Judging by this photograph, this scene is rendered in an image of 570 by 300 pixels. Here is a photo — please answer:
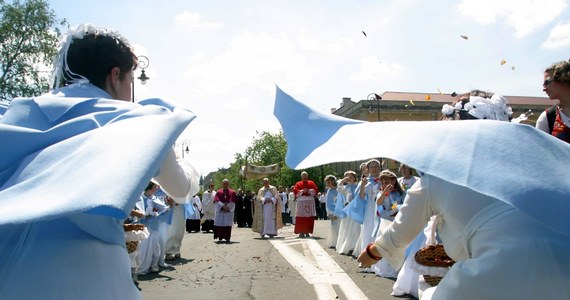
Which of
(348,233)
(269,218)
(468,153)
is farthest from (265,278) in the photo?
(269,218)

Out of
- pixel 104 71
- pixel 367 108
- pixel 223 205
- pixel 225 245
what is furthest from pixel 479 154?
pixel 367 108

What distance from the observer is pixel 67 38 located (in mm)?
2111

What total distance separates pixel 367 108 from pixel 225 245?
41558 millimetres

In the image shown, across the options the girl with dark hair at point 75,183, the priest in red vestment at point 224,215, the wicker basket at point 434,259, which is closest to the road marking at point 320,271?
the priest in red vestment at point 224,215

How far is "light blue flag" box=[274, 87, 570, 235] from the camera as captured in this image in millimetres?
1718

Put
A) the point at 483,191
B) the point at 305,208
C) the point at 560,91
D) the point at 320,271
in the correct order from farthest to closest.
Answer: the point at 305,208
the point at 320,271
the point at 560,91
the point at 483,191

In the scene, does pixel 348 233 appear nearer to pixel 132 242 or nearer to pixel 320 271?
pixel 320 271

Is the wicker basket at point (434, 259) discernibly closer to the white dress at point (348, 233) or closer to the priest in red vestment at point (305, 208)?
the white dress at point (348, 233)

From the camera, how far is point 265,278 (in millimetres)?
8398

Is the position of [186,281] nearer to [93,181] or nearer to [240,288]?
[240,288]

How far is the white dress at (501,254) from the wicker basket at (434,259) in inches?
20.7

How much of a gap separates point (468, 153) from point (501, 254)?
0.44 metres

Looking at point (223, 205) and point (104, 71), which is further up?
point (104, 71)

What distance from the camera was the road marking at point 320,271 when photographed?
697 cm
